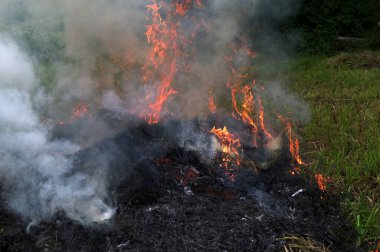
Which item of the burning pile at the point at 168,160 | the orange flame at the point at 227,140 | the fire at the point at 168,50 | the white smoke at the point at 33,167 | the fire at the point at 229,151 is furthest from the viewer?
the fire at the point at 168,50

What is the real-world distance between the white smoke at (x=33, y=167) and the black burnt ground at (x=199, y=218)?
13cm

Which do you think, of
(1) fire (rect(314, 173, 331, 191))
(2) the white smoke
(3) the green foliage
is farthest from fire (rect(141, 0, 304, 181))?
(3) the green foliage

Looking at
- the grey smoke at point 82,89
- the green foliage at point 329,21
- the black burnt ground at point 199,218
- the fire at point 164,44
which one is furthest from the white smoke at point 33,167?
the green foliage at point 329,21

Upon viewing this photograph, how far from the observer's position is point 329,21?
8961 mm

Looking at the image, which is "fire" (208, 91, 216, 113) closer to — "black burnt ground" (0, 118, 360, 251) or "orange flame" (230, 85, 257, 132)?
"orange flame" (230, 85, 257, 132)

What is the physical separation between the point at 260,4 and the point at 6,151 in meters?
5.28

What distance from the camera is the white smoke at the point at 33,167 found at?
10.8ft

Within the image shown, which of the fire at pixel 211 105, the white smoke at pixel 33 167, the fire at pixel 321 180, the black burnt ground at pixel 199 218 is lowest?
the fire at pixel 321 180

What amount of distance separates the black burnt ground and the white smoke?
13 centimetres

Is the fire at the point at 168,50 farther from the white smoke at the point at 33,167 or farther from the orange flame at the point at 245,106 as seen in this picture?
the white smoke at the point at 33,167

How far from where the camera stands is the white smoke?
3.30 metres

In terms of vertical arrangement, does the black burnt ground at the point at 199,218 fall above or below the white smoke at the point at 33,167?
below

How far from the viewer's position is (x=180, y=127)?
175 inches

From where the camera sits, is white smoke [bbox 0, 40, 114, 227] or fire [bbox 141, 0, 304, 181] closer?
white smoke [bbox 0, 40, 114, 227]
